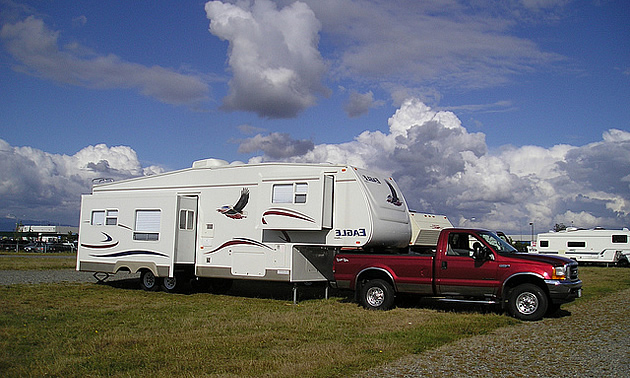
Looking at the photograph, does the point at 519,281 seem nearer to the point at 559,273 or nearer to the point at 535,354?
the point at 559,273

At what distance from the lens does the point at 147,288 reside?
17688 millimetres

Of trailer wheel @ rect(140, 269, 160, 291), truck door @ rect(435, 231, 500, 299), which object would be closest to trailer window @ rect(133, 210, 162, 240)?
trailer wheel @ rect(140, 269, 160, 291)

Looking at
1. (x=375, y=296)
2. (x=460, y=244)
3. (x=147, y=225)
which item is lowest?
(x=375, y=296)

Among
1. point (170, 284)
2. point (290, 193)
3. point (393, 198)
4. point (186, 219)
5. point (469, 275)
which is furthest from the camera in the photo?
point (170, 284)

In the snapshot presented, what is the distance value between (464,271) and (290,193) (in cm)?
482

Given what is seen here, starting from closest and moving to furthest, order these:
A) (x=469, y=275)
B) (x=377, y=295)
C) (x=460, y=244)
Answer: (x=469, y=275) → (x=460, y=244) → (x=377, y=295)

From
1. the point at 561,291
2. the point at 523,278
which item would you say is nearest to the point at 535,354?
the point at 561,291

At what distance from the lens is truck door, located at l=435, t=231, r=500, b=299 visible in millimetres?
12328

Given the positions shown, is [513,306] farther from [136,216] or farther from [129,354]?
[136,216]

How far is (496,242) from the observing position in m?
13.0

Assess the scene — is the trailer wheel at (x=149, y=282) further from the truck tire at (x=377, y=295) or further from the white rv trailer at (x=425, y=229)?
the white rv trailer at (x=425, y=229)

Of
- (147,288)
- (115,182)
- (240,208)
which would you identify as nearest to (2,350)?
(240,208)

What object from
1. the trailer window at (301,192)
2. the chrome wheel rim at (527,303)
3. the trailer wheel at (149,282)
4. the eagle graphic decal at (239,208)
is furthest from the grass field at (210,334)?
the trailer window at (301,192)

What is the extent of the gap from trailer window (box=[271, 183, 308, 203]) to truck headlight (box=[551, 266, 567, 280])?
607 centimetres
